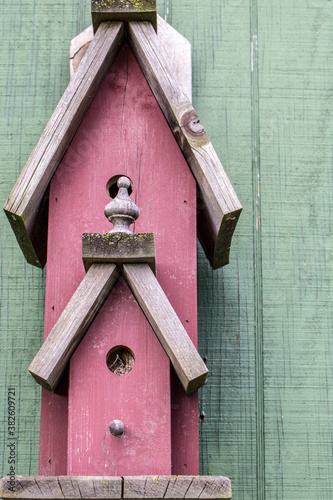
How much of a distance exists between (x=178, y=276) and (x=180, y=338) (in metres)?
0.17

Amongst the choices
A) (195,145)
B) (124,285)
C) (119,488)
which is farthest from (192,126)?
(119,488)

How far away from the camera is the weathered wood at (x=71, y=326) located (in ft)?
4.45

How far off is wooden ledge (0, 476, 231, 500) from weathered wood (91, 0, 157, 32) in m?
0.94

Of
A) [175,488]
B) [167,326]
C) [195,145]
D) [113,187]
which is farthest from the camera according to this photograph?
[113,187]

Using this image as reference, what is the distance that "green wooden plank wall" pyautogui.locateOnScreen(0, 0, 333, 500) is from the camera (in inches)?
66.9

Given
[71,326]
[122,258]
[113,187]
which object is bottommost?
[71,326]

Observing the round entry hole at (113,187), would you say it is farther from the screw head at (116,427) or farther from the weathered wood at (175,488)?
the weathered wood at (175,488)

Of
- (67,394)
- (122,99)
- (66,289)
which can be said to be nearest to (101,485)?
(67,394)

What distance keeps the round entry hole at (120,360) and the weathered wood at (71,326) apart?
7 centimetres

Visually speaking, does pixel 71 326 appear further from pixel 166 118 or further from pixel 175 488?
pixel 166 118

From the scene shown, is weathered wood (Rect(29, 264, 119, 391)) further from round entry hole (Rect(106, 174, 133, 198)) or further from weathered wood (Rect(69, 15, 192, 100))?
weathered wood (Rect(69, 15, 192, 100))

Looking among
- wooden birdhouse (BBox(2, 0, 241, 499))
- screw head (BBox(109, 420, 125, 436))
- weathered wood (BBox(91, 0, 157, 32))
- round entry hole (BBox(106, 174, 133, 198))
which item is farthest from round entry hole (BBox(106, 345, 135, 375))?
weathered wood (BBox(91, 0, 157, 32))

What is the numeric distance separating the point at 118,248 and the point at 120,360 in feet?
0.72

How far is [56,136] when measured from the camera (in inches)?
59.1
